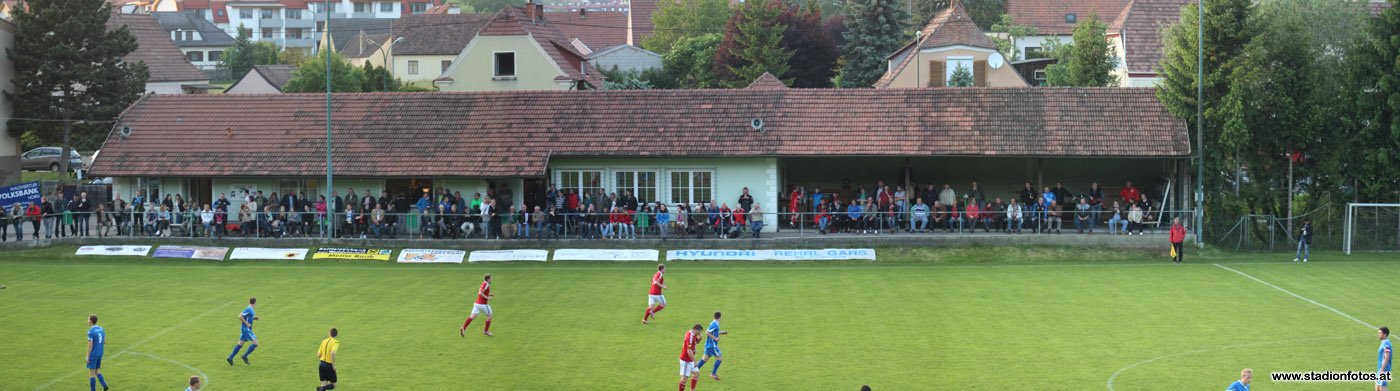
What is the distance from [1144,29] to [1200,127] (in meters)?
25.7

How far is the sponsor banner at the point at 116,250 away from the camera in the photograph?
43594 millimetres

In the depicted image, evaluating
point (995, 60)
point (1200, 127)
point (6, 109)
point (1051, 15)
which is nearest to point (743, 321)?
point (1200, 127)

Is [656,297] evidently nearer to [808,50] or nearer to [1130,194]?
[1130,194]

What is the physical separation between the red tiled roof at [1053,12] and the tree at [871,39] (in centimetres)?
2428

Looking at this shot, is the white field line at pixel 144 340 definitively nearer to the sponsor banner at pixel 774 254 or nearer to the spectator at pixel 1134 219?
the sponsor banner at pixel 774 254

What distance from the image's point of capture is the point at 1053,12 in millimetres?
102125

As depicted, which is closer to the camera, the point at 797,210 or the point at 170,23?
the point at 797,210

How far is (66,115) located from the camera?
202ft

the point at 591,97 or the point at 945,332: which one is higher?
the point at 591,97

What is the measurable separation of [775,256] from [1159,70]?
15.1 metres

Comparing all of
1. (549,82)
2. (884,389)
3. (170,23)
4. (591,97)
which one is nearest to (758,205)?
(591,97)

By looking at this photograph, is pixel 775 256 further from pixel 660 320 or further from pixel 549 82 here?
pixel 549 82

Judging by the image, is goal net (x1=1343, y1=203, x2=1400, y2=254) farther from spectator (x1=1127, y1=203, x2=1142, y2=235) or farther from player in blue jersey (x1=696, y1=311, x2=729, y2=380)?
player in blue jersey (x1=696, y1=311, x2=729, y2=380)

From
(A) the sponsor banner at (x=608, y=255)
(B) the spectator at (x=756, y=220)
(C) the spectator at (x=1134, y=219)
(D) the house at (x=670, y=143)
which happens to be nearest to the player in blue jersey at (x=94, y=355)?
(A) the sponsor banner at (x=608, y=255)
